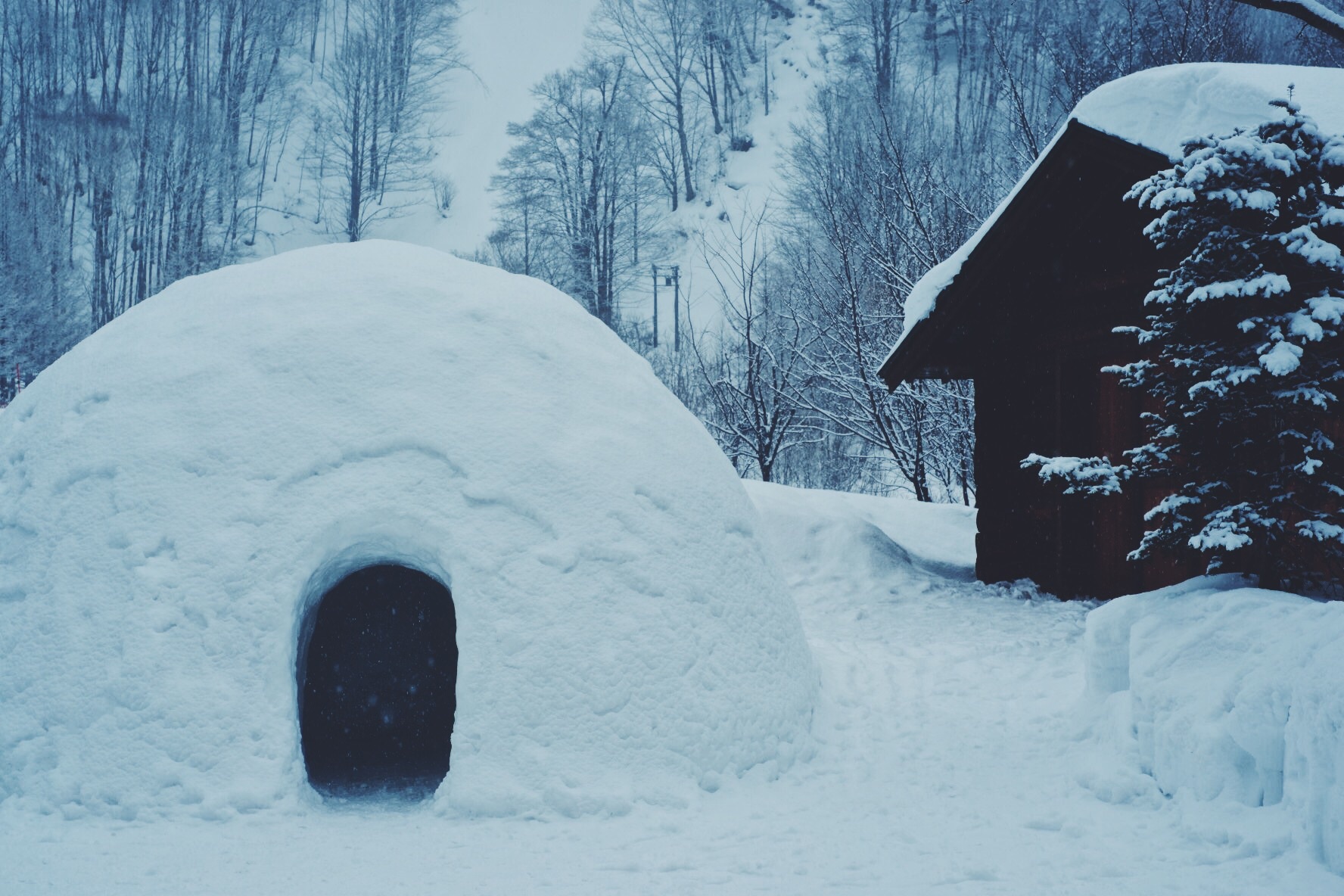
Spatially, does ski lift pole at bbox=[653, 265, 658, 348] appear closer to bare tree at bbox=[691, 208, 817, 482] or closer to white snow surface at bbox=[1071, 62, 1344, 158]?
bare tree at bbox=[691, 208, 817, 482]

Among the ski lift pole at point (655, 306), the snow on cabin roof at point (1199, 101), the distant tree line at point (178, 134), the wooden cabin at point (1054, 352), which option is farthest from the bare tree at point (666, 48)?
the snow on cabin roof at point (1199, 101)

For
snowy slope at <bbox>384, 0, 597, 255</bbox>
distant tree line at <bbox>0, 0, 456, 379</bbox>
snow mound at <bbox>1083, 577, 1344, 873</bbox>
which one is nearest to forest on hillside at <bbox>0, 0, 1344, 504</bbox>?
distant tree line at <bbox>0, 0, 456, 379</bbox>

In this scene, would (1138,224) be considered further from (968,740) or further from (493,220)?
(493,220)

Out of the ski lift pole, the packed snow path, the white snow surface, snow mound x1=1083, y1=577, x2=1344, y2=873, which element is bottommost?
the packed snow path

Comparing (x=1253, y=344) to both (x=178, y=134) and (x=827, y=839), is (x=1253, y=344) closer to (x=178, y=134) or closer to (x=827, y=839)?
(x=827, y=839)

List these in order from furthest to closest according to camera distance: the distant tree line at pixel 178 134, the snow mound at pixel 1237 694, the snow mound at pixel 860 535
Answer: the distant tree line at pixel 178 134, the snow mound at pixel 860 535, the snow mound at pixel 1237 694

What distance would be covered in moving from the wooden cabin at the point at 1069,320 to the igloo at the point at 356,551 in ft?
14.8

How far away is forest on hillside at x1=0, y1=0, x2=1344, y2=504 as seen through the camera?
1477 cm

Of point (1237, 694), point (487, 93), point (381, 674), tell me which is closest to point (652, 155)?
point (487, 93)

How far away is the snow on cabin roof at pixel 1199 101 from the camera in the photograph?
588cm

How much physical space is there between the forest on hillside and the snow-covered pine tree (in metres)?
8.42

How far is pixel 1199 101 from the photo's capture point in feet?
20.7

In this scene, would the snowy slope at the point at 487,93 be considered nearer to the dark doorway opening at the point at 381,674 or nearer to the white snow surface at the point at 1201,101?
the white snow surface at the point at 1201,101

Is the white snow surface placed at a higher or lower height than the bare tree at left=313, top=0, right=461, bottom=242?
lower
